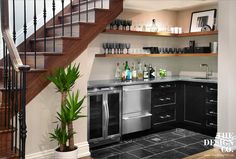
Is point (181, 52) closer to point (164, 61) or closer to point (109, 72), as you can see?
point (164, 61)

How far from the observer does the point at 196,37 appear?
6.19 metres

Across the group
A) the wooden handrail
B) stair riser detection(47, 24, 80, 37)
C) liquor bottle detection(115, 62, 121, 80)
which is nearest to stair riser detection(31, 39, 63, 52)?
stair riser detection(47, 24, 80, 37)

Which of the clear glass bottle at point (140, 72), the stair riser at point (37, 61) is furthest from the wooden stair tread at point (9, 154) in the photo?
the clear glass bottle at point (140, 72)

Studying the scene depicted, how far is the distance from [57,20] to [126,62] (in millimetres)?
1629

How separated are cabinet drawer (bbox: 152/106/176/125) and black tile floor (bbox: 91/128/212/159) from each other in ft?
0.91

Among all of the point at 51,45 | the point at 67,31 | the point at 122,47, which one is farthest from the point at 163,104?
the point at 51,45

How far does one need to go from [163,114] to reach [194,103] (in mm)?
629

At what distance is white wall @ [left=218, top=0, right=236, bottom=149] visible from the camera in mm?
4203

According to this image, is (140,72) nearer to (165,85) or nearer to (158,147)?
(165,85)

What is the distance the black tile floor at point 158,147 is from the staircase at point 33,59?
1458 millimetres

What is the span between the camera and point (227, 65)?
4270 mm

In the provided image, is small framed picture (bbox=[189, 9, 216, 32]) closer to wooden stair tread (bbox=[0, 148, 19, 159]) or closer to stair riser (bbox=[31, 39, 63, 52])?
stair riser (bbox=[31, 39, 63, 52])

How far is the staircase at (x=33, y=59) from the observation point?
9.53ft

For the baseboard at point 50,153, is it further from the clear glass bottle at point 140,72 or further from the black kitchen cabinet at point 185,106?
the clear glass bottle at point 140,72
